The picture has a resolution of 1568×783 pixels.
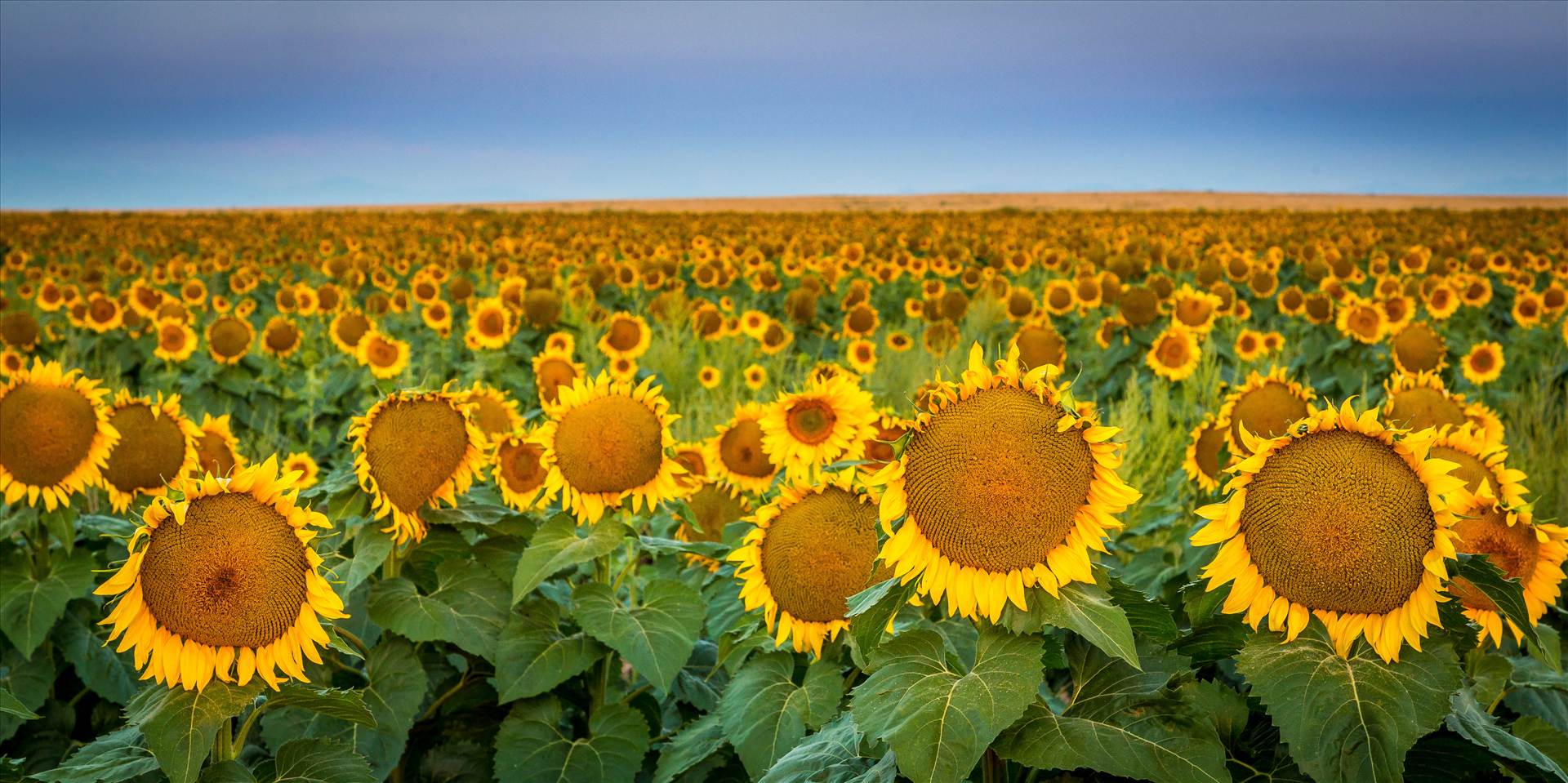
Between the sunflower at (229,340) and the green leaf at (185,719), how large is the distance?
793 centimetres

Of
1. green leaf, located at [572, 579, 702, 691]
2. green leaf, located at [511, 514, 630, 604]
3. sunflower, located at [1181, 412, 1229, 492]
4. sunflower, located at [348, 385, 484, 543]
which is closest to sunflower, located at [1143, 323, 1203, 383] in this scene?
sunflower, located at [1181, 412, 1229, 492]

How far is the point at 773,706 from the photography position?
279cm

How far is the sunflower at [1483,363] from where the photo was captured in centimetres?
980

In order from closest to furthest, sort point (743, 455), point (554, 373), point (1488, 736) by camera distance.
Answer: point (1488, 736), point (743, 455), point (554, 373)

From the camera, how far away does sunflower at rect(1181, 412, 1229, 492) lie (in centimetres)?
449

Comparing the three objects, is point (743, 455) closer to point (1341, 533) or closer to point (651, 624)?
point (651, 624)

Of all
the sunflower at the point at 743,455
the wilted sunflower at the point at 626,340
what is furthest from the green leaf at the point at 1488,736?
the wilted sunflower at the point at 626,340

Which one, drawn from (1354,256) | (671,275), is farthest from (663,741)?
(1354,256)

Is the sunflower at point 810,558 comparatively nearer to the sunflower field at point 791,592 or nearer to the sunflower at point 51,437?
the sunflower field at point 791,592

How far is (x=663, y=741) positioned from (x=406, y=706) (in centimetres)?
95

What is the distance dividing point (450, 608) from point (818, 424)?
140 centimetres

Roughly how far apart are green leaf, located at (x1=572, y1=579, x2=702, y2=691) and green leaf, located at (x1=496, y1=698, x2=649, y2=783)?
0.30 meters

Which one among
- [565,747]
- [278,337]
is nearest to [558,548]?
[565,747]

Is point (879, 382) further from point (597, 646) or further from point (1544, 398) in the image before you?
point (597, 646)
